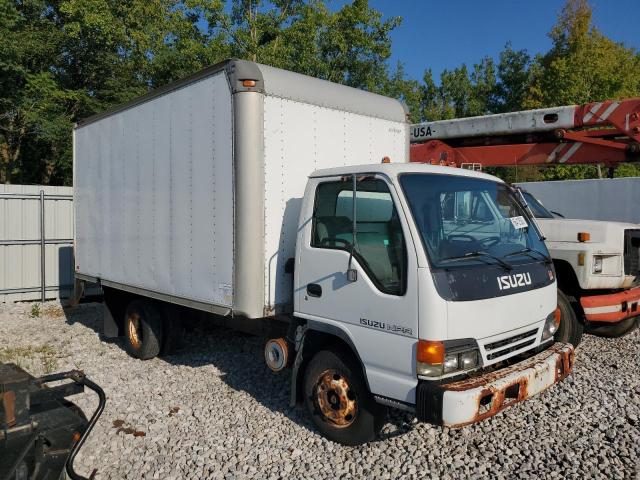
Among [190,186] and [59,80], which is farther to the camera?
[59,80]

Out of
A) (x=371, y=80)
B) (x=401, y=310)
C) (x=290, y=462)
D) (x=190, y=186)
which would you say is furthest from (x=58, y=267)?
(x=371, y=80)

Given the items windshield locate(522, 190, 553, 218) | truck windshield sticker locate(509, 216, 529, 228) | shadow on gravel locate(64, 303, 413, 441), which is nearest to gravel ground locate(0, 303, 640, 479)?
shadow on gravel locate(64, 303, 413, 441)

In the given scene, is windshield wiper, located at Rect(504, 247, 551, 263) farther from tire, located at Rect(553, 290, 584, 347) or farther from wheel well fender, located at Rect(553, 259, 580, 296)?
wheel well fender, located at Rect(553, 259, 580, 296)

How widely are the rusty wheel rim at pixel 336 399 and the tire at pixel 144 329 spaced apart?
313 cm

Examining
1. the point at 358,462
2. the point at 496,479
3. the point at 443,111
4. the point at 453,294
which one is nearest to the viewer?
the point at 453,294

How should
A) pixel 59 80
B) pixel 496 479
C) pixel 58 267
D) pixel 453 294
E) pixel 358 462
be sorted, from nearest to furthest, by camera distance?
pixel 453 294, pixel 496 479, pixel 358 462, pixel 58 267, pixel 59 80

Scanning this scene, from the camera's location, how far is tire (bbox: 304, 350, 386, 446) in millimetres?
4191

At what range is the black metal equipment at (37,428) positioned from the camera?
2742mm

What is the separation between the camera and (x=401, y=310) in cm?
380

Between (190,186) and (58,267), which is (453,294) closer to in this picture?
(190,186)

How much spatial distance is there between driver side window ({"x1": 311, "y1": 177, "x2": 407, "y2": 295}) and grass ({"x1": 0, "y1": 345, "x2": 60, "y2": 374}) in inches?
169

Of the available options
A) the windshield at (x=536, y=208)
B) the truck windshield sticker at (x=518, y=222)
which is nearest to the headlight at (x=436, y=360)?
the truck windshield sticker at (x=518, y=222)

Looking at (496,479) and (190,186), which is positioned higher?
(190,186)

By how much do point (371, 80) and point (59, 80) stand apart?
41.3ft
